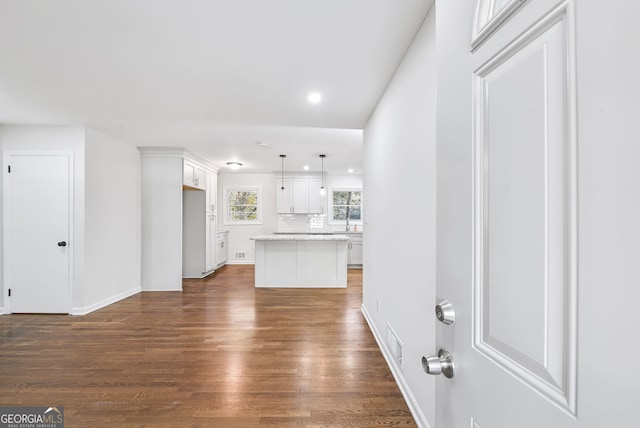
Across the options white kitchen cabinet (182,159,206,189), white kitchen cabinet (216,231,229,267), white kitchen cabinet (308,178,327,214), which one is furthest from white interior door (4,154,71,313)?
white kitchen cabinet (308,178,327,214)

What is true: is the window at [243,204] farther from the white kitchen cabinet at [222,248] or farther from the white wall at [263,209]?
the white kitchen cabinet at [222,248]

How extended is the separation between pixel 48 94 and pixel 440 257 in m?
3.78

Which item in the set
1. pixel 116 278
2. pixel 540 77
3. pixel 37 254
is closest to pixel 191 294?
pixel 116 278

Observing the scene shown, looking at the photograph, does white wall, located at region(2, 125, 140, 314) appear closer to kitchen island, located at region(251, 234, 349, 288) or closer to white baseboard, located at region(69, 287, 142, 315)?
white baseboard, located at region(69, 287, 142, 315)

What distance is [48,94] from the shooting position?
2.75m

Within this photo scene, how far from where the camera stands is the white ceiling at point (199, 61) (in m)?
1.66

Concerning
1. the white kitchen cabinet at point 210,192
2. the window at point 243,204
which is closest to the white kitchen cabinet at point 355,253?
the window at point 243,204

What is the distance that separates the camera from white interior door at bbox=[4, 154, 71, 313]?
3.64 meters

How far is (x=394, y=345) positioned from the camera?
89.2 inches

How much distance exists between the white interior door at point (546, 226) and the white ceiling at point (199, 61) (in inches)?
56.8

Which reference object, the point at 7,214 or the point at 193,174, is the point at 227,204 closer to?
the point at 193,174

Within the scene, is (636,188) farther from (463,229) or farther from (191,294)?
(191,294)

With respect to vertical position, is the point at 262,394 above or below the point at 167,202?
below

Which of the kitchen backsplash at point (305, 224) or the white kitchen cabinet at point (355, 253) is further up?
the kitchen backsplash at point (305, 224)
